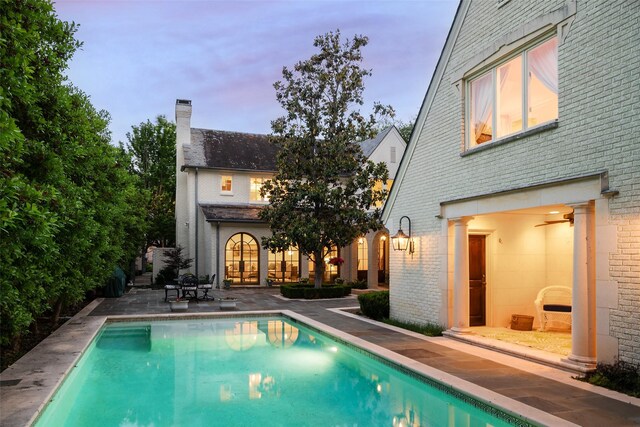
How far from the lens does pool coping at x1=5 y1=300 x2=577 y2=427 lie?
18.1 ft

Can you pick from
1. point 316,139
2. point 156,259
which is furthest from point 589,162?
point 156,259

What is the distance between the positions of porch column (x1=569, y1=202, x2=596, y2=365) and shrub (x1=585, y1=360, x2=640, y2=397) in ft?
1.42

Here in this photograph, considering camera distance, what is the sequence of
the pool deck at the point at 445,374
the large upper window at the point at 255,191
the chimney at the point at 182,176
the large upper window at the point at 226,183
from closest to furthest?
the pool deck at the point at 445,374
the large upper window at the point at 226,183
the large upper window at the point at 255,191
the chimney at the point at 182,176

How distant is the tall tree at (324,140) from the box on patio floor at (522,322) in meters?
8.90

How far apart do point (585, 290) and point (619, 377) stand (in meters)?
1.30

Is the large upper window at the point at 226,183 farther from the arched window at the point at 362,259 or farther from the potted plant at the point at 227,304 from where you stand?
the potted plant at the point at 227,304

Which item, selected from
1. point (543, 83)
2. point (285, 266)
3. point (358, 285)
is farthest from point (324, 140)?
point (543, 83)

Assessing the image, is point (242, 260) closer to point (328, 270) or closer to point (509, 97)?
point (328, 270)

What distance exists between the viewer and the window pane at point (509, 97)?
9094 millimetres

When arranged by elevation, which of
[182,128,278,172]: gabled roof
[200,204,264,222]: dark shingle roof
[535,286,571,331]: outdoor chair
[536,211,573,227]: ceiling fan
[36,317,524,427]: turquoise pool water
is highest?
[182,128,278,172]: gabled roof

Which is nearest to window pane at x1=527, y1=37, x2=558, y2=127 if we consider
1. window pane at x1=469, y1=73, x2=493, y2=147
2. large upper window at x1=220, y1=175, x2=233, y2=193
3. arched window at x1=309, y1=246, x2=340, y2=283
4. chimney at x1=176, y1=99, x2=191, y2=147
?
window pane at x1=469, y1=73, x2=493, y2=147

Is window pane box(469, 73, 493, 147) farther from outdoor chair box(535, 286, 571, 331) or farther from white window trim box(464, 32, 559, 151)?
outdoor chair box(535, 286, 571, 331)

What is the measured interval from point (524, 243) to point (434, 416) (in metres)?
6.55

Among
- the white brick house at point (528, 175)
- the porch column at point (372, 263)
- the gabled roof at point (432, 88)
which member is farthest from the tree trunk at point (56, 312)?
the porch column at point (372, 263)
